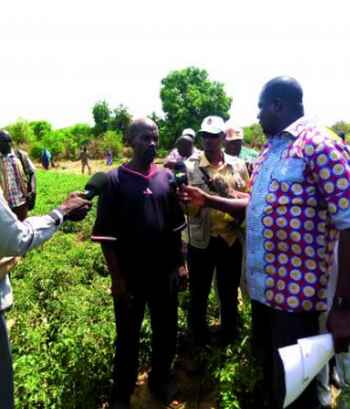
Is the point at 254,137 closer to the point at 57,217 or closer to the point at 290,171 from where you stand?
the point at 290,171

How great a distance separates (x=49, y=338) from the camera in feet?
12.2

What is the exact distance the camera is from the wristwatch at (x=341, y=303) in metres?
2.27

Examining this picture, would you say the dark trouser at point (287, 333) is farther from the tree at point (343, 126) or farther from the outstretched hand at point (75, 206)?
the tree at point (343, 126)

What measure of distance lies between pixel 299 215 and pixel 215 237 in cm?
157

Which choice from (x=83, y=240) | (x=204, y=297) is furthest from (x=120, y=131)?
(x=204, y=297)

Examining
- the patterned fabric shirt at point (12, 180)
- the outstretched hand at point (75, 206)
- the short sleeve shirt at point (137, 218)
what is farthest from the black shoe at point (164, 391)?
Answer: the patterned fabric shirt at point (12, 180)

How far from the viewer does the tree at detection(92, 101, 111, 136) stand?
50.5m

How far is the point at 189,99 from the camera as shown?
1768 inches

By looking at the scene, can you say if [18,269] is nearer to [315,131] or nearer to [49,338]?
[49,338]

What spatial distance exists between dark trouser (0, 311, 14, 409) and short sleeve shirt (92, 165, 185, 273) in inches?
34.2

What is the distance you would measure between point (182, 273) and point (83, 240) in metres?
6.08

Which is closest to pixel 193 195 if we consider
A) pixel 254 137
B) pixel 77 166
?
pixel 77 166

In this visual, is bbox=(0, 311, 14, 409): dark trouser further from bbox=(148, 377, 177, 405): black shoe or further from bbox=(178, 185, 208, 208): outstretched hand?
bbox=(178, 185, 208, 208): outstretched hand

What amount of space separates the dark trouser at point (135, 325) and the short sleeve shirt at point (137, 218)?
21 cm
